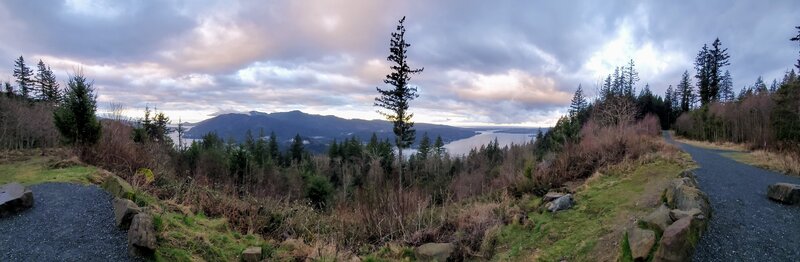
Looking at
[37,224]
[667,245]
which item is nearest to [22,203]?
[37,224]

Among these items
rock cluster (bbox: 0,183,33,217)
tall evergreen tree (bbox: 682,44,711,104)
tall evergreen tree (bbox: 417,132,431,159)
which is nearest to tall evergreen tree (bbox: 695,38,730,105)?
tall evergreen tree (bbox: 682,44,711,104)

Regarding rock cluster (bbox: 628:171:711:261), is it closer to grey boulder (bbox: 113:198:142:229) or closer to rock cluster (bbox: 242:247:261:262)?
rock cluster (bbox: 242:247:261:262)

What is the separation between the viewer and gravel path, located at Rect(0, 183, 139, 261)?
16.6 feet

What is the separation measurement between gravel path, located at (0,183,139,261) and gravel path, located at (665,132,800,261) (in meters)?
7.67

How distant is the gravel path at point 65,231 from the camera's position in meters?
5.05

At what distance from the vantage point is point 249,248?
21.7 ft

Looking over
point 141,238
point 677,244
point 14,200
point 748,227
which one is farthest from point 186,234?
point 748,227

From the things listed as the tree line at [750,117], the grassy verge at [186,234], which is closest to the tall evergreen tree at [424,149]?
the tree line at [750,117]

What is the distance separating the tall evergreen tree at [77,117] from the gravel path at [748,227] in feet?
49.6

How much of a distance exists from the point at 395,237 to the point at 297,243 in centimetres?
199

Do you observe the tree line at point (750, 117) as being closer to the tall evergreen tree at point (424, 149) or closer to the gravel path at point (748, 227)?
the gravel path at point (748, 227)

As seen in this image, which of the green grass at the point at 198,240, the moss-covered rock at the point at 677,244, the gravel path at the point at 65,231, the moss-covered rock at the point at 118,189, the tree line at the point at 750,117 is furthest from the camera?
the tree line at the point at 750,117

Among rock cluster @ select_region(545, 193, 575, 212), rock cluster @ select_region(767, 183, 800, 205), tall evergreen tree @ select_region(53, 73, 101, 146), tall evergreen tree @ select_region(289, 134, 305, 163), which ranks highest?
tall evergreen tree @ select_region(53, 73, 101, 146)

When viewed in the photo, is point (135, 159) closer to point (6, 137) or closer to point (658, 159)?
point (658, 159)
